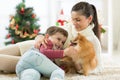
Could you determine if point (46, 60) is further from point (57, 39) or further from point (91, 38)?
point (91, 38)

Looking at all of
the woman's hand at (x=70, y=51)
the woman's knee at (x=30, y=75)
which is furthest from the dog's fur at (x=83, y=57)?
the woman's knee at (x=30, y=75)

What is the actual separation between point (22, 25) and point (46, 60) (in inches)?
64.6

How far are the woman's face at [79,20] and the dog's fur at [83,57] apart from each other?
13 cm

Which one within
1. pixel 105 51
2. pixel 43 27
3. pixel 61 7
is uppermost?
pixel 61 7

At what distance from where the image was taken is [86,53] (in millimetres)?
1688

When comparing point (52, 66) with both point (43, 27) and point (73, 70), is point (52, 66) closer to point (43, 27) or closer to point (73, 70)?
point (73, 70)

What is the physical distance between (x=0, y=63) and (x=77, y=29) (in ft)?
1.89

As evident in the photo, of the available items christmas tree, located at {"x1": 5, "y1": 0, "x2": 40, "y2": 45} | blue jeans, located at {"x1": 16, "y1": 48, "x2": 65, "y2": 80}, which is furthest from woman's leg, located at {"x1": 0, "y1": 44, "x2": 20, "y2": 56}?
christmas tree, located at {"x1": 5, "y1": 0, "x2": 40, "y2": 45}

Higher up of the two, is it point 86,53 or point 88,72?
point 86,53

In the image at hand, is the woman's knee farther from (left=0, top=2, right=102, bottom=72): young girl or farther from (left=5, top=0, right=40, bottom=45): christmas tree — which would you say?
(left=5, top=0, right=40, bottom=45): christmas tree

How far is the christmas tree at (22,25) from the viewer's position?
3.18 meters

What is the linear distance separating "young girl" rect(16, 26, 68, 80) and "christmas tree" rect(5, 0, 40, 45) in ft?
4.60

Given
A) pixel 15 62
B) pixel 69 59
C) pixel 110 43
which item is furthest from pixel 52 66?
pixel 110 43

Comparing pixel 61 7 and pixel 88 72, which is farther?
pixel 61 7
